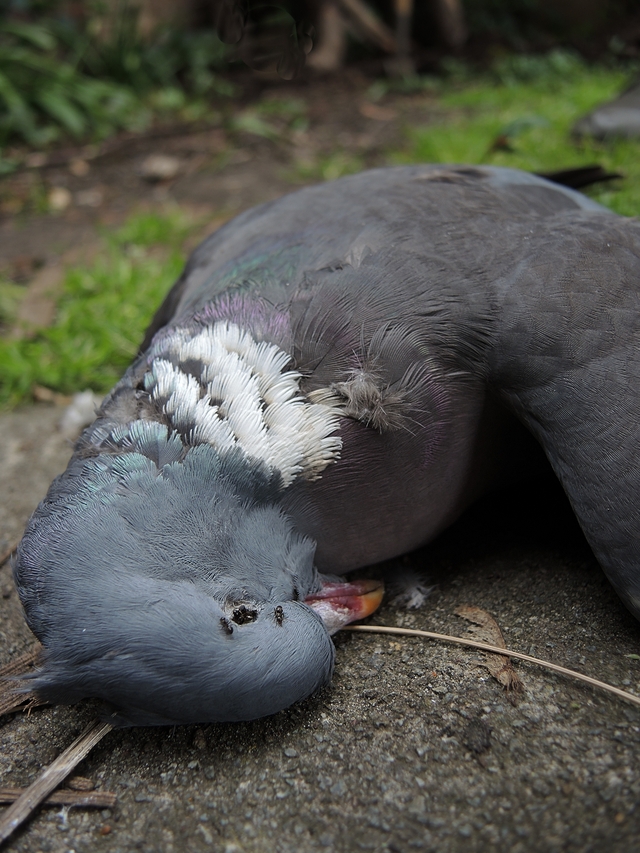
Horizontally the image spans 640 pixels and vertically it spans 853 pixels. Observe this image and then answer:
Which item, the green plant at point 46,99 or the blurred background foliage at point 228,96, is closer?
the blurred background foliage at point 228,96

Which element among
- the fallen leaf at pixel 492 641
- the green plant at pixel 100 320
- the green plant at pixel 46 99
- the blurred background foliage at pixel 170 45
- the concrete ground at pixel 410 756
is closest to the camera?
the concrete ground at pixel 410 756

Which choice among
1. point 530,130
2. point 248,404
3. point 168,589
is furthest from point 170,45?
point 168,589

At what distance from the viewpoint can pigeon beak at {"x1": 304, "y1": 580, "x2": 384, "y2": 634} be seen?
2.01m

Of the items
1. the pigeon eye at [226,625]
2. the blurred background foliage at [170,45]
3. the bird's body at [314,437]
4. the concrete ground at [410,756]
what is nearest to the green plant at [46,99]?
the blurred background foliage at [170,45]

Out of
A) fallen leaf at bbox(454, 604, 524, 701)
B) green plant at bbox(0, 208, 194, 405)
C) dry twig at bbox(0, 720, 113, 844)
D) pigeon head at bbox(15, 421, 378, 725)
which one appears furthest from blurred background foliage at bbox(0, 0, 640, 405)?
fallen leaf at bbox(454, 604, 524, 701)

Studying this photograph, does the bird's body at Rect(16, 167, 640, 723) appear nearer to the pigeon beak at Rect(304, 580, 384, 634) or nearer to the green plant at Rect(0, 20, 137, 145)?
the pigeon beak at Rect(304, 580, 384, 634)

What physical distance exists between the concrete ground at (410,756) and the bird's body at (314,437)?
17 centimetres

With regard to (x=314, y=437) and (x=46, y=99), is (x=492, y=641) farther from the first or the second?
(x=46, y=99)

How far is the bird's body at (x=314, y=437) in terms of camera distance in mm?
1623

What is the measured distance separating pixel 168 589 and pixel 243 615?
0.61ft

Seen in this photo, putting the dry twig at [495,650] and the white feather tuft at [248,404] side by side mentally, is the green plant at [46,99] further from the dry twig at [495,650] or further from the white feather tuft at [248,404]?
the dry twig at [495,650]

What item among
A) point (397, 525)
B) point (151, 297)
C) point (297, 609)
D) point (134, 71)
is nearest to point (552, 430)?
point (397, 525)

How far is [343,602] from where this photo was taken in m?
2.06

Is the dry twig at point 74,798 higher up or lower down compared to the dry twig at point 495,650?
lower down
